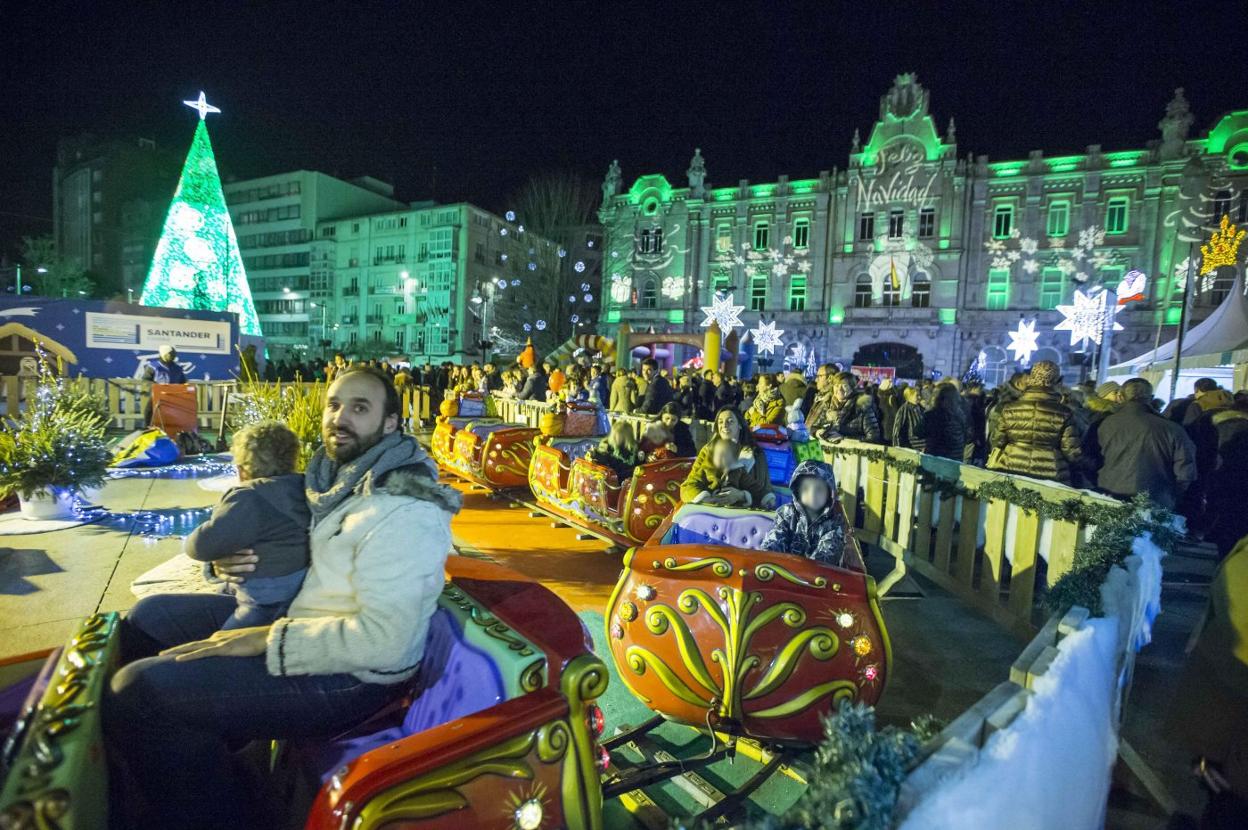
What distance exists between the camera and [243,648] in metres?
1.91

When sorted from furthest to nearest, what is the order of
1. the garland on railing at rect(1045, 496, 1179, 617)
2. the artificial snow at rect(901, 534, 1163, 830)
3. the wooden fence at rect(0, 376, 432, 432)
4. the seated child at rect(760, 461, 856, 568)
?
the wooden fence at rect(0, 376, 432, 432) → the seated child at rect(760, 461, 856, 568) → the garland on railing at rect(1045, 496, 1179, 617) → the artificial snow at rect(901, 534, 1163, 830)

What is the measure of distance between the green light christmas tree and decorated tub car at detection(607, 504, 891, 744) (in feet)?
73.7

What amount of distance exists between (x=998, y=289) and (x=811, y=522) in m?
34.3

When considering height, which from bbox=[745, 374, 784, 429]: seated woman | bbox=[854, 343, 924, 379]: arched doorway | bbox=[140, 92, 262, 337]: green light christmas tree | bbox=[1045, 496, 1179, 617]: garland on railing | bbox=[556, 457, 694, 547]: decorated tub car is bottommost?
bbox=[556, 457, 694, 547]: decorated tub car

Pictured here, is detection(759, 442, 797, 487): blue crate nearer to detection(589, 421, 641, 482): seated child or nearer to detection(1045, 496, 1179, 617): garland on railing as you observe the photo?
detection(589, 421, 641, 482): seated child

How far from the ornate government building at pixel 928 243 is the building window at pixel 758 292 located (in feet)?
0.20

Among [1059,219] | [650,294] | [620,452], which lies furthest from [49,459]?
[1059,219]

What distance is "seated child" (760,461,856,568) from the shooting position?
348 centimetres

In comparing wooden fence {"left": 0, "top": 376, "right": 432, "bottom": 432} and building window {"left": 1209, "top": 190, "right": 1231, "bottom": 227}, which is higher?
building window {"left": 1209, "top": 190, "right": 1231, "bottom": 227}

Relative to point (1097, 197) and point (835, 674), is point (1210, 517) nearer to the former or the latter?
point (835, 674)

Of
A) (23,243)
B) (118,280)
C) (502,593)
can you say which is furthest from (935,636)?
(118,280)

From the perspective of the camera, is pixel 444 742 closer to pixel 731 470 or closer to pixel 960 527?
pixel 731 470

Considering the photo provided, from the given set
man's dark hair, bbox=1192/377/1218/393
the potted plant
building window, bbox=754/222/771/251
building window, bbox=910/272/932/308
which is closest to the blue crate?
man's dark hair, bbox=1192/377/1218/393

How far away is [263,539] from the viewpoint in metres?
2.18
